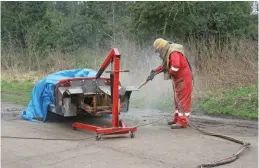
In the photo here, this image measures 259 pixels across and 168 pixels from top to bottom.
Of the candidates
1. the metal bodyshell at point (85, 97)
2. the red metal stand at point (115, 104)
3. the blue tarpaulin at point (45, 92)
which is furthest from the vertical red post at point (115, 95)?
the blue tarpaulin at point (45, 92)

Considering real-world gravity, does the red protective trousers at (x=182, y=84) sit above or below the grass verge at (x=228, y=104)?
above

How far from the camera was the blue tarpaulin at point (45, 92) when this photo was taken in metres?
8.55

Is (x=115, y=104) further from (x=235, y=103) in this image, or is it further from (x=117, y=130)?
(x=235, y=103)

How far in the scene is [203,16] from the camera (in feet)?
58.4

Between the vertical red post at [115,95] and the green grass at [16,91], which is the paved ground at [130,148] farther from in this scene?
the green grass at [16,91]

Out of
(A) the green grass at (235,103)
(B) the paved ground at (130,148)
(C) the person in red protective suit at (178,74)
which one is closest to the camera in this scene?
(B) the paved ground at (130,148)

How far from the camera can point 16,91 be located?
15820mm

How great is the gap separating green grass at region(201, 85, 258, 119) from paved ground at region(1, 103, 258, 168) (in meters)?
0.74

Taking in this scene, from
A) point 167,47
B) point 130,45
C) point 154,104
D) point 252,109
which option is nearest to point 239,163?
point 167,47

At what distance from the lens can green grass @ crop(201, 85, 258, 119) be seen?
9.45 m

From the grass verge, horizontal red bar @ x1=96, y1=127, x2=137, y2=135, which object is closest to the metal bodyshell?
horizontal red bar @ x1=96, y1=127, x2=137, y2=135

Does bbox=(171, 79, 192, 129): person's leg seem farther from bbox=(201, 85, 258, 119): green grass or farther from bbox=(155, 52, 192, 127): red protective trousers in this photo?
bbox=(201, 85, 258, 119): green grass

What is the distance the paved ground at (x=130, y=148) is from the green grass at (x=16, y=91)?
15.1ft

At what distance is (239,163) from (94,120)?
4.32 metres
